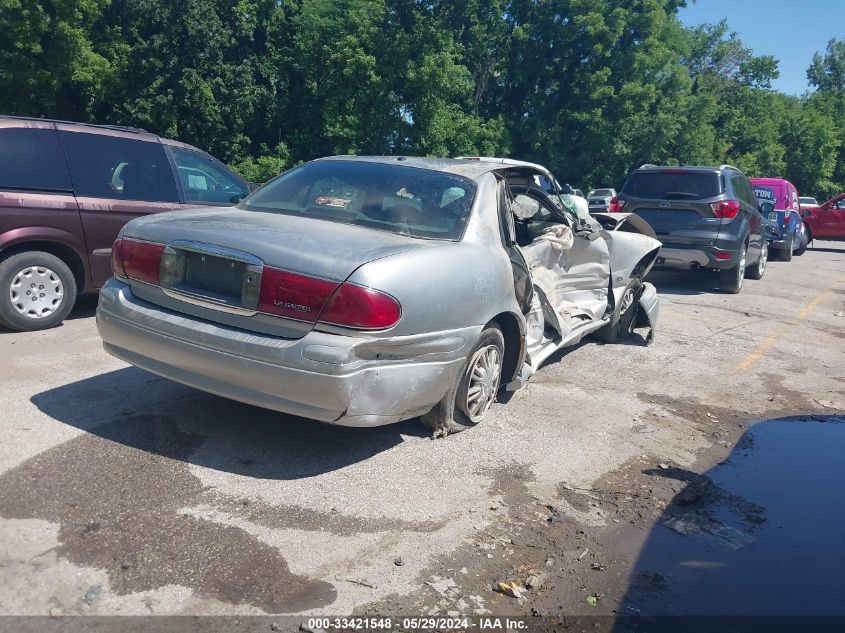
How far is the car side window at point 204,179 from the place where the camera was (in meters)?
7.57

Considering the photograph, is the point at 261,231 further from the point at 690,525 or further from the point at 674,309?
the point at 674,309

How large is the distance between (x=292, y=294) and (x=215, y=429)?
126 centimetres

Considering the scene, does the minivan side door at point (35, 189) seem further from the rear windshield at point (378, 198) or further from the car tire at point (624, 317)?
the car tire at point (624, 317)

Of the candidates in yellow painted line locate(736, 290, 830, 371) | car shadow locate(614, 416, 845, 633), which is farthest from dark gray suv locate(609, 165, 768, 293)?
car shadow locate(614, 416, 845, 633)

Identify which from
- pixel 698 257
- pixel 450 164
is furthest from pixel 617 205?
pixel 450 164

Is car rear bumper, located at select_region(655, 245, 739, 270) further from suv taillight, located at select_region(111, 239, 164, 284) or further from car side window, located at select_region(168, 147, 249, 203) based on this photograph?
suv taillight, located at select_region(111, 239, 164, 284)

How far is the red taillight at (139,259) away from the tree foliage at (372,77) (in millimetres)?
21280

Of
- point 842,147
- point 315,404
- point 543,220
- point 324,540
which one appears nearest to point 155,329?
point 315,404

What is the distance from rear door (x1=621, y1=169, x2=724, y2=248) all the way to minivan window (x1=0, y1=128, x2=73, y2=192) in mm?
8058

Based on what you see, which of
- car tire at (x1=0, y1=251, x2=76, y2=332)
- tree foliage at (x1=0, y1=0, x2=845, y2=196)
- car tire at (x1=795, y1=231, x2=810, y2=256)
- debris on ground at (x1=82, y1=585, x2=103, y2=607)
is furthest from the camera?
tree foliage at (x1=0, y1=0, x2=845, y2=196)

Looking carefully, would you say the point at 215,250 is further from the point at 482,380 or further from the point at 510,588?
the point at 510,588

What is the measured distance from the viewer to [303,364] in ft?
12.0

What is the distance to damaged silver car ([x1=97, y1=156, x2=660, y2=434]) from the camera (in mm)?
A: 3705

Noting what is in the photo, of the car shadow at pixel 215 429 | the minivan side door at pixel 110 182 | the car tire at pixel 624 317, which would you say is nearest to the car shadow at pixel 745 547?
the car shadow at pixel 215 429
